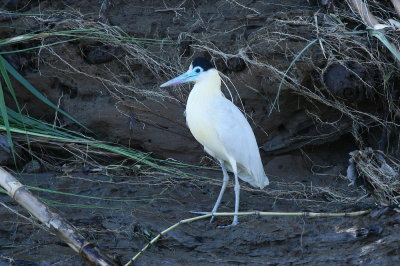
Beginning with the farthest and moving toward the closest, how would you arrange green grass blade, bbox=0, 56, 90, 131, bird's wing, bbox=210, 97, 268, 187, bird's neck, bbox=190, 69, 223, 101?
green grass blade, bbox=0, 56, 90, 131, bird's neck, bbox=190, 69, 223, 101, bird's wing, bbox=210, 97, 268, 187

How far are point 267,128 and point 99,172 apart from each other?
1492mm

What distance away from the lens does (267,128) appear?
297 inches

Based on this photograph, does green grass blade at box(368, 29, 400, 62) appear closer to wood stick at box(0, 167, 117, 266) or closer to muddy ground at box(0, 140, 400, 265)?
muddy ground at box(0, 140, 400, 265)

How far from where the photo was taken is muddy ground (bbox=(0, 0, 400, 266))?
6.57m

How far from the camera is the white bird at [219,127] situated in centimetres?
639

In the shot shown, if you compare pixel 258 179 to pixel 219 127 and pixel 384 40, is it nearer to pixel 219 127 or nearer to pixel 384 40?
pixel 219 127

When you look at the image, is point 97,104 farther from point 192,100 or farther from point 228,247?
point 228,247

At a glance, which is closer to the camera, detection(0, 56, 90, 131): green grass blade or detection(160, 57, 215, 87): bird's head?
detection(160, 57, 215, 87): bird's head

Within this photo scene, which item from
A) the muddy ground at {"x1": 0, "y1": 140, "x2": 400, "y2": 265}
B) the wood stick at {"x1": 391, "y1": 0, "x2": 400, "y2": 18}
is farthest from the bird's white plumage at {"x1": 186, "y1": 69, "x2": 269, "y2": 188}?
the wood stick at {"x1": 391, "y1": 0, "x2": 400, "y2": 18}

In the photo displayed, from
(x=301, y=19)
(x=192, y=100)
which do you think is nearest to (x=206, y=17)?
(x=301, y=19)

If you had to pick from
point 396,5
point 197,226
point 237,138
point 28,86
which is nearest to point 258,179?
point 237,138

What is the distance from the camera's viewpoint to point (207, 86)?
655cm

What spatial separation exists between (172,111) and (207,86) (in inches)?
42.1

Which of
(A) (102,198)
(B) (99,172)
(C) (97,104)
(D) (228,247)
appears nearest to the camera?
(D) (228,247)
